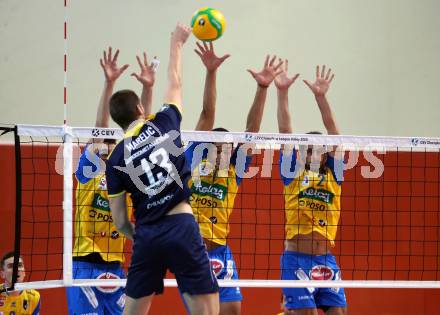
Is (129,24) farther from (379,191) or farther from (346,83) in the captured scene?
(379,191)

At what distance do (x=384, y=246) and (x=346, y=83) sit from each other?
2.57 metres

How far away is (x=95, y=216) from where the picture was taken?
273 inches

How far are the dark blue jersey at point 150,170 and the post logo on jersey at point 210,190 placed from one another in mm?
2095

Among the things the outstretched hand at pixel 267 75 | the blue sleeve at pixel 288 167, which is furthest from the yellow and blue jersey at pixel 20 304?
the outstretched hand at pixel 267 75

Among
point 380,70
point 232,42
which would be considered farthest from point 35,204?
point 380,70

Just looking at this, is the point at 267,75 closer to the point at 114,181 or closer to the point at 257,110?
the point at 257,110

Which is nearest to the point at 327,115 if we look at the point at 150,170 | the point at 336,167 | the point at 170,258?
the point at 336,167

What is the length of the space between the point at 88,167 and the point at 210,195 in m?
1.22

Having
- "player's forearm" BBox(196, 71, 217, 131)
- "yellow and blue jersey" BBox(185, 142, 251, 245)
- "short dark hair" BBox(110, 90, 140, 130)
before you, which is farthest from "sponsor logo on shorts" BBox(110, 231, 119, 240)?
"short dark hair" BBox(110, 90, 140, 130)

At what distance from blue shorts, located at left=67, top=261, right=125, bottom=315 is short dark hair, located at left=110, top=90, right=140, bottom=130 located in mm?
2093

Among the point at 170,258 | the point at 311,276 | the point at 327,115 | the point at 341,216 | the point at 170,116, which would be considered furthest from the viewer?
the point at 341,216

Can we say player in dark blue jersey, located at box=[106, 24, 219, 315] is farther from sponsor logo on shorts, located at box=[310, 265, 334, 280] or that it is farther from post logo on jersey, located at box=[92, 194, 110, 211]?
sponsor logo on shorts, located at box=[310, 265, 334, 280]

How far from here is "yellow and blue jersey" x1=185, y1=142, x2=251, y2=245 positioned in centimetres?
716

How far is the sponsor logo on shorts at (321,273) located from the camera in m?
7.32
